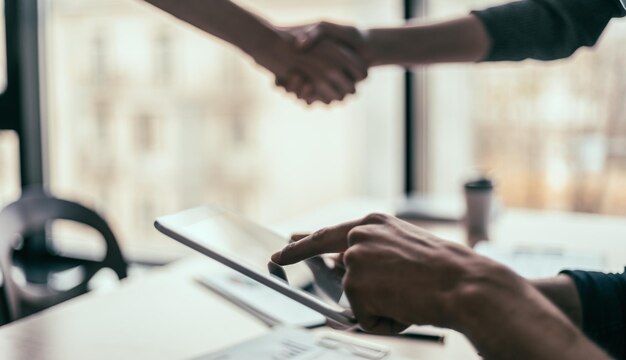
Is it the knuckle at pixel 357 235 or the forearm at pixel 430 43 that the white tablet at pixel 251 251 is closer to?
the knuckle at pixel 357 235

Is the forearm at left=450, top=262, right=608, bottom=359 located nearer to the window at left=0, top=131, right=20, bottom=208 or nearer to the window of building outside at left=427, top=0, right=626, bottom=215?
the window of building outside at left=427, top=0, right=626, bottom=215

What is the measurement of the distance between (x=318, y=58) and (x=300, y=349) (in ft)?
2.39

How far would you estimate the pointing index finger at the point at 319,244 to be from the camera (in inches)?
30.5

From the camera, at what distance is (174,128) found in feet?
10.8

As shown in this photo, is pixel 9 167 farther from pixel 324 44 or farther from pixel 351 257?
pixel 351 257

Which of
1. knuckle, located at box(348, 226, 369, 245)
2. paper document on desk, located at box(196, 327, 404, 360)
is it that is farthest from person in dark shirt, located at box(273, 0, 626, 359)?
paper document on desk, located at box(196, 327, 404, 360)

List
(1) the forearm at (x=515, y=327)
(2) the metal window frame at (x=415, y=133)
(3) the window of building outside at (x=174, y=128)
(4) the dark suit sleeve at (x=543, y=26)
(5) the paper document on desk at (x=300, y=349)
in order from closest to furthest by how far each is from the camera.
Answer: (1) the forearm at (x=515, y=327) → (5) the paper document on desk at (x=300, y=349) → (4) the dark suit sleeve at (x=543, y=26) → (2) the metal window frame at (x=415, y=133) → (3) the window of building outside at (x=174, y=128)

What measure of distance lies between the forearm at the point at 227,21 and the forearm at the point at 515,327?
2.97 ft

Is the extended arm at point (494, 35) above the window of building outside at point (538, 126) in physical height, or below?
above

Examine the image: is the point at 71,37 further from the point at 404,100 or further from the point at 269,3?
the point at 404,100

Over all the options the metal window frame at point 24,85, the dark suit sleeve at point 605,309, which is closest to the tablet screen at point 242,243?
the dark suit sleeve at point 605,309

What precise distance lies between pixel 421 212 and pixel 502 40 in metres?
0.74

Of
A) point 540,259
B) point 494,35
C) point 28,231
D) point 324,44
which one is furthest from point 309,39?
point 28,231

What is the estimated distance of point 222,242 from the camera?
3.02ft
